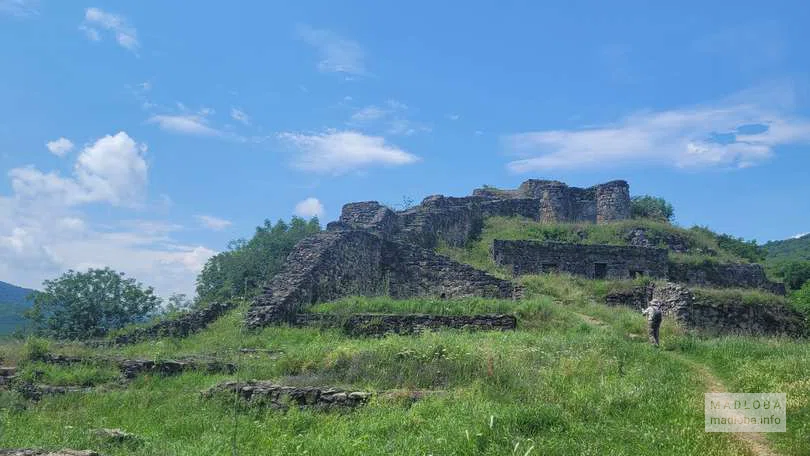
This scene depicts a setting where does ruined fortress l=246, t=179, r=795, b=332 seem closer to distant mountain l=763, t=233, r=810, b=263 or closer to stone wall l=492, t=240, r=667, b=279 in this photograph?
stone wall l=492, t=240, r=667, b=279

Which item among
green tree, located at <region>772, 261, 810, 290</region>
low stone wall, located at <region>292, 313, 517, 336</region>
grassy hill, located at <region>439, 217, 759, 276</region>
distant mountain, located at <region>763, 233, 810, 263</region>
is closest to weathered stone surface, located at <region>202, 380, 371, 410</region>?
low stone wall, located at <region>292, 313, 517, 336</region>

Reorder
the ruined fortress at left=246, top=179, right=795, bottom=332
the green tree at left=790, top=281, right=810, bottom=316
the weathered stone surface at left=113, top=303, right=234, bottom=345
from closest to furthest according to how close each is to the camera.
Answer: the weathered stone surface at left=113, top=303, right=234, bottom=345 → the ruined fortress at left=246, top=179, right=795, bottom=332 → the green tree at left=790, top=281, right=810, bottom=316

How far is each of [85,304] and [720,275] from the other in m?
25.0

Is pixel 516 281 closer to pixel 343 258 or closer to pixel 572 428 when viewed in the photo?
pixel 343 258

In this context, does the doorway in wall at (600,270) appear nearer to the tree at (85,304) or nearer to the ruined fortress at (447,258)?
the ruined fortress at (447,258)

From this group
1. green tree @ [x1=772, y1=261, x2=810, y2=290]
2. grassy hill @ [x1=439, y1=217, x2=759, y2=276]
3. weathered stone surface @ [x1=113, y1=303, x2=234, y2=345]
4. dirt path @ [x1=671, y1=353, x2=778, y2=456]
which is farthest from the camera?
green tree @ [x1=772, y1=261, x2=810, y2=290]

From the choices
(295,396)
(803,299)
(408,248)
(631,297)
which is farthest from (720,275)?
(295,396)

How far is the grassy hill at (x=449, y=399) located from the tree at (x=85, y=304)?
426 inches

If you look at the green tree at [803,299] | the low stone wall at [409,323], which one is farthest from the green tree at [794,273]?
the low stone wall at [409,323]

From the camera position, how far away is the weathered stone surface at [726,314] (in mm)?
16125

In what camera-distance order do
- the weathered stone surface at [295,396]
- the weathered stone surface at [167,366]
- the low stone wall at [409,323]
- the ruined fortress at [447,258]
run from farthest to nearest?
the ruined fortress at [447,258] < the low stone wall at [409,323] < the weathered stone surface at [167,366] < the weathered stone surface at [295,396]

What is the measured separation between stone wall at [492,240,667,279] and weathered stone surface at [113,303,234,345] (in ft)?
35.2

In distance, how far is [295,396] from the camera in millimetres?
8664

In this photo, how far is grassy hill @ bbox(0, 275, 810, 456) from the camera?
6.43m
